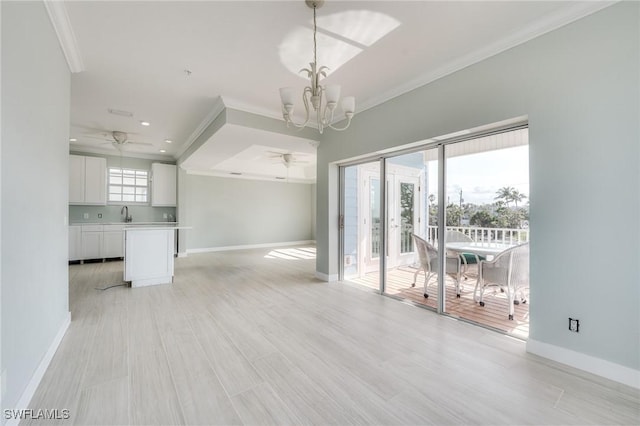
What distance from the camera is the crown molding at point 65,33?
204 cm

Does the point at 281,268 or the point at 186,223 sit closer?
the point at 281,268

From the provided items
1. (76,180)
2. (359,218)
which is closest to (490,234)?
(359,218)

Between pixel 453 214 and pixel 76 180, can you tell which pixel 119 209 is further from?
pixel 453 214

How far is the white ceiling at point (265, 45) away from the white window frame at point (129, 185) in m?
3.28

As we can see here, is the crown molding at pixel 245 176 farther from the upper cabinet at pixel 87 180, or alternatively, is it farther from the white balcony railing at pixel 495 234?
the white balcony railing at pixel 495 234

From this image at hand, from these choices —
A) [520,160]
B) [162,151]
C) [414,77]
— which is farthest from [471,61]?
[162,151]

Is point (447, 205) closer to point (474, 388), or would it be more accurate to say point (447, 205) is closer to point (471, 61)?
point (471, 61)

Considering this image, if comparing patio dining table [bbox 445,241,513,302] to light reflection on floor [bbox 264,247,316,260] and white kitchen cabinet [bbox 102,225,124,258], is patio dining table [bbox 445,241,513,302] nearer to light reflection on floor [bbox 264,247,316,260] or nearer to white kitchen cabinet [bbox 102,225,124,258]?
light reflection on floor [bbox 264,247,316,260]

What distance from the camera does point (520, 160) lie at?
8.78ft

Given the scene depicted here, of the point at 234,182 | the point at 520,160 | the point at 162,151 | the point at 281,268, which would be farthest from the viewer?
the point at 234,182

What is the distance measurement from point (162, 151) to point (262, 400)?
7073 mm

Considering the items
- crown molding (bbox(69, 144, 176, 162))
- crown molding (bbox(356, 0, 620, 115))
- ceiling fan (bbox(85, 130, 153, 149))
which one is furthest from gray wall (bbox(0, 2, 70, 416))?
crown molding (bbox(69, 144, 176, 162))

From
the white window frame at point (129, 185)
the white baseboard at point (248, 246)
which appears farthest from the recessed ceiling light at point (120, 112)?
the white baseboard at point (248, 246)

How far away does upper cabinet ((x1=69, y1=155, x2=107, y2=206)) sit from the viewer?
20.2 ft
